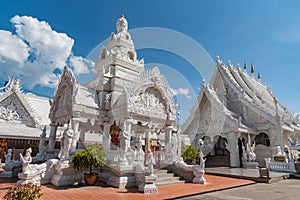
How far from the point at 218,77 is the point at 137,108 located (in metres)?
15.7

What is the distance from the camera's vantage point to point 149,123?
1077cm

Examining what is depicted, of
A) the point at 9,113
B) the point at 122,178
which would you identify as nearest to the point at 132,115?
the point at 122,178

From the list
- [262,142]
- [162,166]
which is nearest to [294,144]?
[262,142]

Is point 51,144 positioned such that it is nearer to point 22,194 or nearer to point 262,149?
point 22,194

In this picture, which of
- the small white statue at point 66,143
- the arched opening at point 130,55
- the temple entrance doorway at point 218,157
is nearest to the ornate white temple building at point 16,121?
the small white statue at point 66,143

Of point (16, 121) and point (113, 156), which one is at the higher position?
point (16, 121)

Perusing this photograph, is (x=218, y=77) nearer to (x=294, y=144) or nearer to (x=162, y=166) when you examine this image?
(x=294, y=144)

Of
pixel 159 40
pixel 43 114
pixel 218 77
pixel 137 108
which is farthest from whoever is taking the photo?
pixel 218 77

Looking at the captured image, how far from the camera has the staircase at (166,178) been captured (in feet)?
29.8

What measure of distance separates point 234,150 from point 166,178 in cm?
934

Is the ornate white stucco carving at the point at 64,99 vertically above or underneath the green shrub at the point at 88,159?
above

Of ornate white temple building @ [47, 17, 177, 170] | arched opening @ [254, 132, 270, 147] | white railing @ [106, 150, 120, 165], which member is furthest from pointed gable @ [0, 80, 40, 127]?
arched opening @ [254, 132, 270, 147]

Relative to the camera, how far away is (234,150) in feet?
54.4

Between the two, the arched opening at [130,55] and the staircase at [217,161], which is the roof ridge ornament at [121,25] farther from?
the staircase at [217,161]
